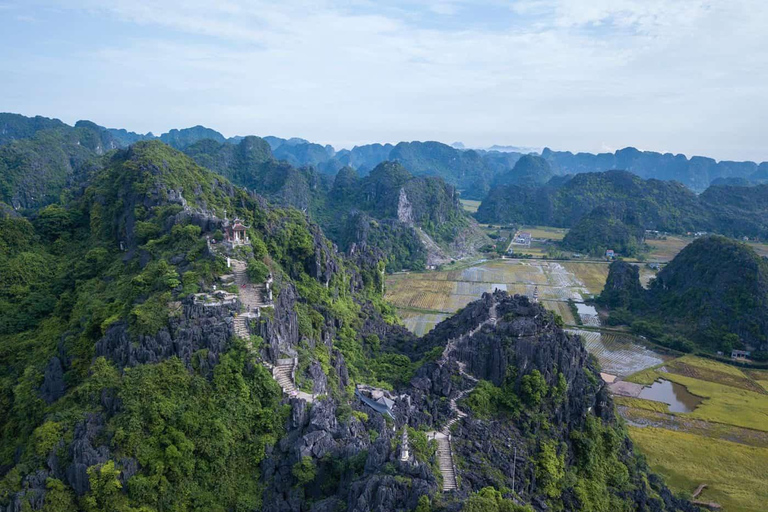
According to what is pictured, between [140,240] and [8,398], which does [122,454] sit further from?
[140,240]

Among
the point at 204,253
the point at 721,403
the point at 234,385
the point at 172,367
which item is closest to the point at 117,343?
the point at 172,367

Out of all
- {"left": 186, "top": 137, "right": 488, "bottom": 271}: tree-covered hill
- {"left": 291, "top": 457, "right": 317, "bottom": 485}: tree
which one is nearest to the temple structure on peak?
{"left": 291, "top": 457, "right": 317, "bottom": 485}: tree

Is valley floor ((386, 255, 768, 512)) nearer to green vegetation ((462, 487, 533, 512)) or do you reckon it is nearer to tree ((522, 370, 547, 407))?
tree ((522, 370, 547, 407))

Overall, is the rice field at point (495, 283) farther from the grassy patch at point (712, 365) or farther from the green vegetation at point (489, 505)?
the green vegetation at point (489, 505)

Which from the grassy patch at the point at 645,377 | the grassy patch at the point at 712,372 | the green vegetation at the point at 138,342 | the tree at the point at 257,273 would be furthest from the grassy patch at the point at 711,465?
the tree at the point at 257,273

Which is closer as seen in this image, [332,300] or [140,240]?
[140,240]

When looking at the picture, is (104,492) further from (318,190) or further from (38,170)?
(318,190)

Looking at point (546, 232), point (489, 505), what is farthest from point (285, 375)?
point (546, 232)

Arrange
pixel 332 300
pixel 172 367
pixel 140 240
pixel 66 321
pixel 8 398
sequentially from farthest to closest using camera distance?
pixel 332 300 < pixel 140 240 < pixel 66 321 < pixel 8 398 < pixel 172 367
